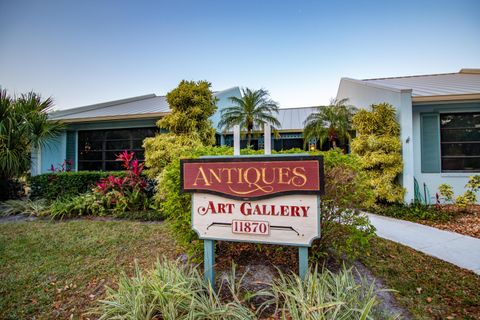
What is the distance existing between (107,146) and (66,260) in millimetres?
8302

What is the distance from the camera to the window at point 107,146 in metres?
10.6

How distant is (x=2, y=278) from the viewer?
11.1 feet

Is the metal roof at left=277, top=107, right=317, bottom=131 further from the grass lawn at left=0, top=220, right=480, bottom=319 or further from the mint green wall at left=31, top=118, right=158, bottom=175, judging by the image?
the mint green wall at left=31, top=118, right=158, bottom=175

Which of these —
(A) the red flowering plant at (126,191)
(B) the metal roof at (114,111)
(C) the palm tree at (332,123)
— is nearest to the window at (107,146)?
(B) the metal roof at (114,111)

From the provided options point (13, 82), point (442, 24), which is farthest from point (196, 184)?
point (13, 82)

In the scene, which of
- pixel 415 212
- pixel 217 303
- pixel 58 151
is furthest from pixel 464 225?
pixel 58 151

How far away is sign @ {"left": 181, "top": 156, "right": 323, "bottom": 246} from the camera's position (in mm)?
2342

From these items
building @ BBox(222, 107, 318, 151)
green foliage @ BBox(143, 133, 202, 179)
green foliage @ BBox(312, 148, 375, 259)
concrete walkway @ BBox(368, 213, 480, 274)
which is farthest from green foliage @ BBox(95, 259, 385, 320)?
building @ BBox(222, 107, 318, 151)

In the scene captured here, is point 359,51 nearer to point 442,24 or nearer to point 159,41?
point 442,24

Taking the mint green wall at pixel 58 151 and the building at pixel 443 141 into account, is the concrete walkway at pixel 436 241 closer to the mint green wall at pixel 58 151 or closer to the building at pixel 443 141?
the building at pixel 443 141

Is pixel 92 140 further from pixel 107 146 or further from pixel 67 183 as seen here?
pixel 67 183

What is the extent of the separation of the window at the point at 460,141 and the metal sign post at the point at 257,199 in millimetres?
8417

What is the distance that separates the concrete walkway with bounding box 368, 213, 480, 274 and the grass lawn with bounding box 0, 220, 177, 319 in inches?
173

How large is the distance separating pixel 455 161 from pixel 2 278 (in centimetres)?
1177
